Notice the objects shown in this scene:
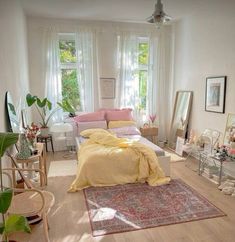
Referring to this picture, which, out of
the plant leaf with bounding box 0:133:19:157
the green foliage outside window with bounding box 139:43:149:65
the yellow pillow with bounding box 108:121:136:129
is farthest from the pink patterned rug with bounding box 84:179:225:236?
the green foliage outside window with bounding box 139:43:149:65

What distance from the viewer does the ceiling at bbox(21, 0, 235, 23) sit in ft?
13.4

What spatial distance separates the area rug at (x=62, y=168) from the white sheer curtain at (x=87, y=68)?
1.38 meters

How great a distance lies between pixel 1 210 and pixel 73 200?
1768 mm

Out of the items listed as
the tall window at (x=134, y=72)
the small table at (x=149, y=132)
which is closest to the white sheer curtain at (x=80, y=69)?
the tall window at (x=134, y=72)

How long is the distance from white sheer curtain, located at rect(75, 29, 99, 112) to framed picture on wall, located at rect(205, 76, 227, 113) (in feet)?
7.88

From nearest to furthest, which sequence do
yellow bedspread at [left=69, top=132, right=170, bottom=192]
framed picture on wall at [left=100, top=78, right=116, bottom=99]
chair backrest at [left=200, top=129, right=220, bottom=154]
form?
yellow bedspread at [left=69, top=132, right=170, bottom=192]
chair backrest at [left=200, top=129, right=220, bottom=154]
framed picture on wall at [left=100, top=78, right=116, bottom=99]

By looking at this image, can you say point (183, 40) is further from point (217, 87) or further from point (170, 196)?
point (170, 196)

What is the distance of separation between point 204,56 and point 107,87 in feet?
7.14

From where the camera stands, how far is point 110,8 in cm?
446

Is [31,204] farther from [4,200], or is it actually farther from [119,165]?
[119,165]

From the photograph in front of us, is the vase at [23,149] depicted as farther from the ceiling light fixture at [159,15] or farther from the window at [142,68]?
the window at [142,68]

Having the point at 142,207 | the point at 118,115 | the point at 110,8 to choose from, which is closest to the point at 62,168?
the point at 118,115

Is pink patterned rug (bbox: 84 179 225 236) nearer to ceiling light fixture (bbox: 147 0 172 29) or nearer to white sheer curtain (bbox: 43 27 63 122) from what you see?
ceiling light fixture (bbox: 147 0 172 29)

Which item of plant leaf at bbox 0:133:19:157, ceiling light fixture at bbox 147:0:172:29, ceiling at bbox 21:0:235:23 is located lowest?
plant leaf at bbox 0:133:19:157
